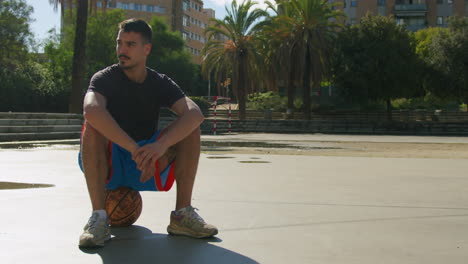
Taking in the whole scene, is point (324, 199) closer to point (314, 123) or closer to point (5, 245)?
point (5, 245)

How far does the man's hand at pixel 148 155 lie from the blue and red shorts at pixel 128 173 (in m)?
0.21

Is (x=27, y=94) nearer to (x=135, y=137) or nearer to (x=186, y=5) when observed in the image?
(x=135, y=137)

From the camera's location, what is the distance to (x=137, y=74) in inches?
144

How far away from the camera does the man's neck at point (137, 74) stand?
3637 millimetres

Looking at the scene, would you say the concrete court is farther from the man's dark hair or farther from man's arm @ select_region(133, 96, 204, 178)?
the man's dark hair

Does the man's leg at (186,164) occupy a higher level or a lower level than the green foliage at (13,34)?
lower

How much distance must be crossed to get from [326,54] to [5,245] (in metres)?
35.8

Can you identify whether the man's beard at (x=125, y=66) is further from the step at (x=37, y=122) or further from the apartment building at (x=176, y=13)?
the apartment building at (x=176, y=13)

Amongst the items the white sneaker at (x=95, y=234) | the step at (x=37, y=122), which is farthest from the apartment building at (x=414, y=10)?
the white sneaker at (x=95, y=234)

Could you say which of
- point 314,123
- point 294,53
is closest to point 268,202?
point 314,123

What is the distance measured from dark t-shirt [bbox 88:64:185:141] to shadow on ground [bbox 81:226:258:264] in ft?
2.12

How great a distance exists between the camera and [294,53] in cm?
3797

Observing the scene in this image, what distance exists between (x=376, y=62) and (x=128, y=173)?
38051mm

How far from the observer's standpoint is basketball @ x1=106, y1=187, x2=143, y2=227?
366cm
